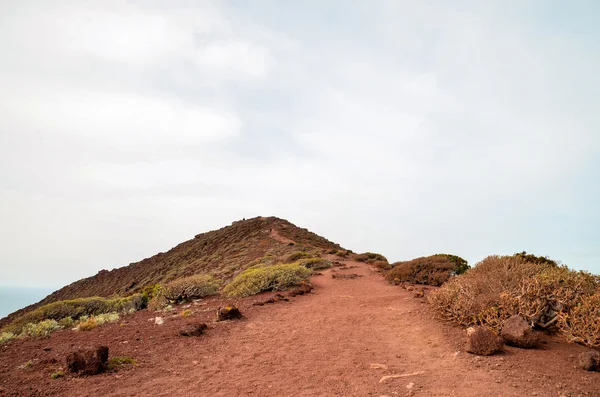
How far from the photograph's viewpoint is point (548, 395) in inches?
215

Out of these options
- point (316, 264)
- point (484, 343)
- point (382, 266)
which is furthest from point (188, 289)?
point (484, 343)

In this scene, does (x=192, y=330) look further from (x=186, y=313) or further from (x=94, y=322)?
(x=94, y=322)

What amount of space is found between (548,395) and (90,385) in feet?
23.7

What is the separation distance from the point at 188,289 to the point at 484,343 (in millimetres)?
12382

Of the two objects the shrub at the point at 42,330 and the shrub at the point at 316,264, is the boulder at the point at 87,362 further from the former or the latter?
Answer: the shrub at the point at 316,264

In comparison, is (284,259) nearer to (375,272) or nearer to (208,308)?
(375,272)

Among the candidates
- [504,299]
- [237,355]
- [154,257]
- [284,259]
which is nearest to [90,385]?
[237,355]

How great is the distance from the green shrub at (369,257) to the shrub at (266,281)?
10.8m

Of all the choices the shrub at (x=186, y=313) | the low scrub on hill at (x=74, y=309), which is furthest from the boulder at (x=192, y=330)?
the low scrub on hill at (x=74, y=309)

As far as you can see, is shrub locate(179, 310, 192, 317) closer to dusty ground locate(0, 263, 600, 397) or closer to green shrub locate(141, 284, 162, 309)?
dusty ground locate(0, 263, 600, 397)

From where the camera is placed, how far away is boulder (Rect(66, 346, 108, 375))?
6.95 m

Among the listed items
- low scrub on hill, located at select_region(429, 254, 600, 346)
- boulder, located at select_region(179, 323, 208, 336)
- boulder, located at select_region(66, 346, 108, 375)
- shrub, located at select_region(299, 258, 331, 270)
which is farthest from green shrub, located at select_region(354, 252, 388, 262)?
boulder, located at select_region(66, 346, 108, 375)

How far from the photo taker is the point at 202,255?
4359cm

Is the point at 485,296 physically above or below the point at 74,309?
below
